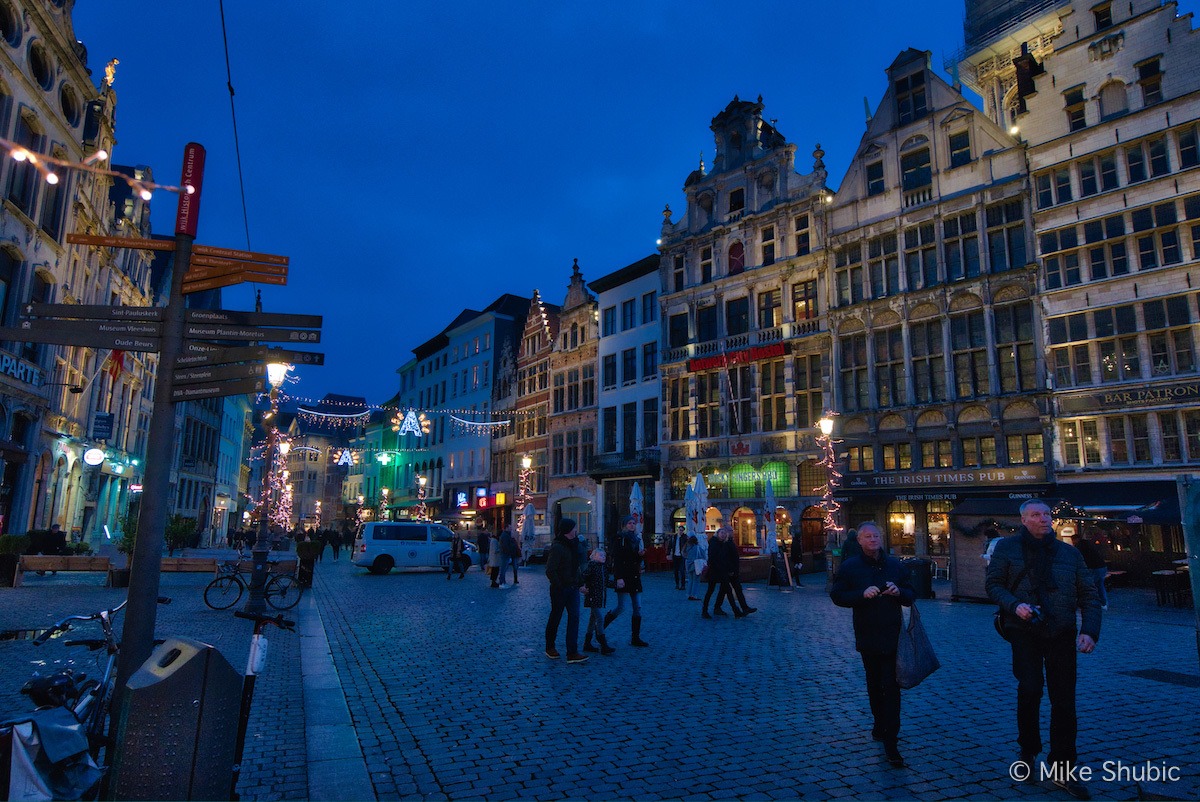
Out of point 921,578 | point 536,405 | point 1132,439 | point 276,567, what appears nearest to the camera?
point 276,567

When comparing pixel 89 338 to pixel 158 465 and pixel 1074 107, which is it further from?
pixel 1074 107

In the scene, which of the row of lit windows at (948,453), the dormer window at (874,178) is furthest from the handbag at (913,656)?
the dormer window at (874,178)

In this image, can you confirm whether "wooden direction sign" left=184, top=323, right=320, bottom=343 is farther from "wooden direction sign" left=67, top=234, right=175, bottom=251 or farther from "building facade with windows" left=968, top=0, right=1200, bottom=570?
"building facade with windows" left=968, top=0, right=1200, bottom=570

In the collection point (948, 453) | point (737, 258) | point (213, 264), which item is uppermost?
point (737, 258)

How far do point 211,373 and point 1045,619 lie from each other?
20.2 ft

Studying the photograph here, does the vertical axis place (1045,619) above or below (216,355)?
below

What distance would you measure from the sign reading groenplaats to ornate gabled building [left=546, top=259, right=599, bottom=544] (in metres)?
8.93

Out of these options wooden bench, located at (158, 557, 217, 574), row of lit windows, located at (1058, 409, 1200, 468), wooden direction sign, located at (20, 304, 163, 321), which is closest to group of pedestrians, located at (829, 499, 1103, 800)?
wooden direction sign, located at (20, 304, 163, 321)

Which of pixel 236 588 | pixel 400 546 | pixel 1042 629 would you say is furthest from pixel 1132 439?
pixel 236 588

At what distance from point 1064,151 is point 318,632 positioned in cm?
2784

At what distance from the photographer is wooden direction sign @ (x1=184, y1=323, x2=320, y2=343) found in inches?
226

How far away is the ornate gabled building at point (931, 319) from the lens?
84.4ft

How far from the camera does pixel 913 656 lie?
213 inches

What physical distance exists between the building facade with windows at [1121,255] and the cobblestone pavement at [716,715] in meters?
13.1
